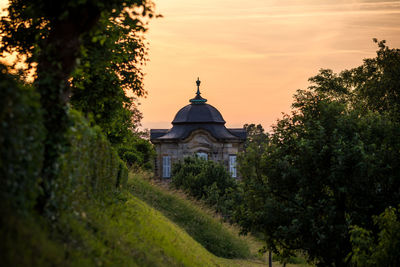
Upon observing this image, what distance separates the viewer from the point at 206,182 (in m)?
46.3

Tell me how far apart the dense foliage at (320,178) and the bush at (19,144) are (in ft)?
45.6

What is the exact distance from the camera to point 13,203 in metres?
7.80

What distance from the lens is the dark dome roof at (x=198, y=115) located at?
206 feet

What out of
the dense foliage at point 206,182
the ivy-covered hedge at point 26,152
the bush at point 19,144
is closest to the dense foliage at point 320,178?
the ivy-covered hedge at point 26,152

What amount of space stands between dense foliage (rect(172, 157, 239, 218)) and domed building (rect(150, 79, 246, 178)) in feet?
31.6

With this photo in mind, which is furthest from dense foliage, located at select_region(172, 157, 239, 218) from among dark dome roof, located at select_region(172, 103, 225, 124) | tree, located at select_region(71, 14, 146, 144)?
tree, located at select_region(71, 14, 146, 144)

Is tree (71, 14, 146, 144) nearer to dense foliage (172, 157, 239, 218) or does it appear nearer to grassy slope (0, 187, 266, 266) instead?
grassy slope (0, 187, 266, 266)

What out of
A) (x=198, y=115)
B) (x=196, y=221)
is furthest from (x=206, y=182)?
(x=198, y=115)

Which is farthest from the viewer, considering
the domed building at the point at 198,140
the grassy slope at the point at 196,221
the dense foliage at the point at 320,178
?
the domed building at the point at 198,140

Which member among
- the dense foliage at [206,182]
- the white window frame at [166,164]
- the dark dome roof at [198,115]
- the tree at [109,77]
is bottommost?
the dense foliage at [206,182]

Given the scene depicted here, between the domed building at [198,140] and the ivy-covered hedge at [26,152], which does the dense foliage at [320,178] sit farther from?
the domed building at [198,140]

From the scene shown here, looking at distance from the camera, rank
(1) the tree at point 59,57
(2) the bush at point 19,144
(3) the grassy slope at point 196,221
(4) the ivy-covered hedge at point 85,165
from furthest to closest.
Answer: (3) the grassy slope at point 196,221 < (4) the ivy-covered hedge at point 85,165 < (1) the tree at point 59,57 < (2) the bush at point 19,144

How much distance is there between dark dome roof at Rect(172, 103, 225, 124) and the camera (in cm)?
6278

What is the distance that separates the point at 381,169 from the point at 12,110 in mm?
16485
